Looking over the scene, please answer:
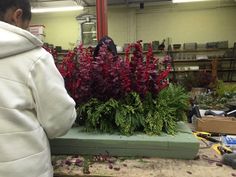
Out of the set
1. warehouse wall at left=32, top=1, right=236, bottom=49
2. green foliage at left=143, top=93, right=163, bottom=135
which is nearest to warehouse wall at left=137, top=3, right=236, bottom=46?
warehouse wall at left=32, top=1, right=236, bottom=49

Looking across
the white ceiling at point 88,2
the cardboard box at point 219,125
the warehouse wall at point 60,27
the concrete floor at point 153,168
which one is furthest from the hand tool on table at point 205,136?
the warehouse wall at point 60,27

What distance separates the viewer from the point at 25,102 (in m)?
0.87

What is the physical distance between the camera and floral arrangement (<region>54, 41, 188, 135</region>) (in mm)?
1214

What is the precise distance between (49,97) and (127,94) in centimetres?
45

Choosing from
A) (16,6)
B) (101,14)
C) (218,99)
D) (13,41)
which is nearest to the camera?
(13,41)

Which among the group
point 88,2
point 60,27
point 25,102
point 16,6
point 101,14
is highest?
point 88,2

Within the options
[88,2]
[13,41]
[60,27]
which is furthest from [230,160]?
[60,27]

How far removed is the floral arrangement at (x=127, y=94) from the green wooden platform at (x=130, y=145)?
0.07 meters

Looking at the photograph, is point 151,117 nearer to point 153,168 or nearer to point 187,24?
point 153,168

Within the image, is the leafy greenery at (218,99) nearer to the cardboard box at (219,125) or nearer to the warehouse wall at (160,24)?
the cardboard box at (219,125)

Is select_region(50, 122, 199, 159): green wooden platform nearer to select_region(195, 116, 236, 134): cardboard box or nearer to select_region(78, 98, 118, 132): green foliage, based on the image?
select_region(78, 98, 118, 132): green foliage

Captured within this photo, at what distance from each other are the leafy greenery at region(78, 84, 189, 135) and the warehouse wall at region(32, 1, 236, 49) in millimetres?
6727

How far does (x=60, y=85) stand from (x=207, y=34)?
→ 25.1ft

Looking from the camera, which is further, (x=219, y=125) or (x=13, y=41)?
(x=219, y=125)
